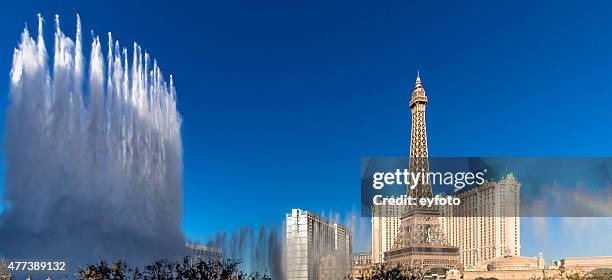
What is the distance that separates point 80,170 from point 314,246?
105 ft

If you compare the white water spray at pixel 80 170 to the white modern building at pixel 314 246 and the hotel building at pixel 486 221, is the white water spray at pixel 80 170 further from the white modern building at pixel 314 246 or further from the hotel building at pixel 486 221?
the hotel building at pixel 486 221

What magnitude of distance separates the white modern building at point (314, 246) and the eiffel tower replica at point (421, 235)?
210 inches

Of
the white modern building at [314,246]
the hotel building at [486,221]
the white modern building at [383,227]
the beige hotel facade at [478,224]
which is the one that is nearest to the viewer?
the white modern building at [314,246]

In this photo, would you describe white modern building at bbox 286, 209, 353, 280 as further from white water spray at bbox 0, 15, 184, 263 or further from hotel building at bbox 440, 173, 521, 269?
white water spray at bbox 0, 15, 184, 263

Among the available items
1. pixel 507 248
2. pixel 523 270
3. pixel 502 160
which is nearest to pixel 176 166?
pixel 502 160

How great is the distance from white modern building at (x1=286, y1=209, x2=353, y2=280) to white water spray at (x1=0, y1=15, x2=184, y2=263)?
24472 millimetres

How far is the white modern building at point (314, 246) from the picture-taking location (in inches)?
2312

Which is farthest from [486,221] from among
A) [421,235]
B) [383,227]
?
[421,235]

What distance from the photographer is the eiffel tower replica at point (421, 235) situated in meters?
53.5

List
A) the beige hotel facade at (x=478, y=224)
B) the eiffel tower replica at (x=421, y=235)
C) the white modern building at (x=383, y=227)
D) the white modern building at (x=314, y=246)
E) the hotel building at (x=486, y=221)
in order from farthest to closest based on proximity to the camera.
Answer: the white modern building at (x=383, y=227) < the beige hotel facade at (x=478, y=224) < the hotel building at (x=486, y=221) < the white modern building at (x=314, y=246) < the eiffel tower replica at (x=421, y=235)

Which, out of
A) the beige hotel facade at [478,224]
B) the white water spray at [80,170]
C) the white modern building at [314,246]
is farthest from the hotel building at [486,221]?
the white water spray at [80,170]

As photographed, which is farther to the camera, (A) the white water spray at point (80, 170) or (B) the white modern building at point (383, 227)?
(B) the white modern building at point (383, 227)

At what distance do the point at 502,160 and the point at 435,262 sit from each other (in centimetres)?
1089

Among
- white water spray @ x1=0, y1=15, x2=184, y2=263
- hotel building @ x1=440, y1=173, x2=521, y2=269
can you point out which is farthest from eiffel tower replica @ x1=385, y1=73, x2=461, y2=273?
white water spray @ x1=0, y1=15, x2=184, y2=263
